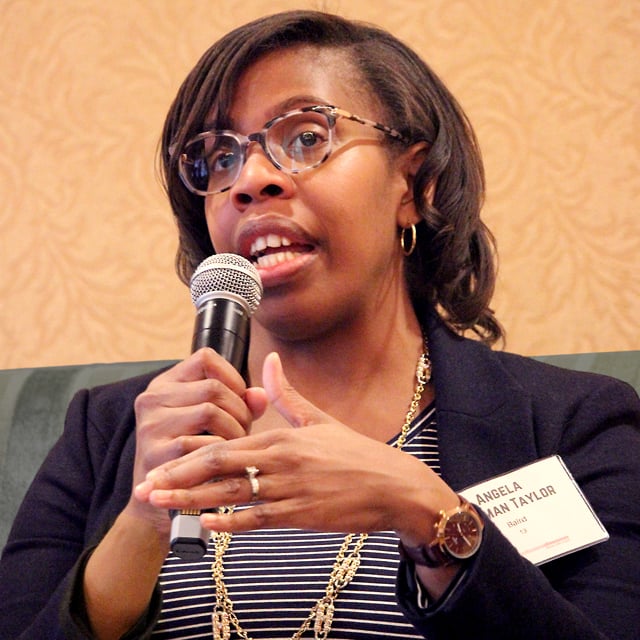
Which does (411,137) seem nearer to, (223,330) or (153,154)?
(223,330)

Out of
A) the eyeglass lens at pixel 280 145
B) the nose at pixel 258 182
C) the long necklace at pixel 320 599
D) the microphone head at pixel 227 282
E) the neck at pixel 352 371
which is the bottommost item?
the long necklace at pixel 320 599

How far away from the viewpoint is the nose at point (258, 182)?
1.26 meters

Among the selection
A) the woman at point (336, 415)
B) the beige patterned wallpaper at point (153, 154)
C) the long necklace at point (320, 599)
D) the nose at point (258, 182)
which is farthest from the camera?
the beige patterned wallpaper at point (153, 154)

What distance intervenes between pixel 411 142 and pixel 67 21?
3.12ft

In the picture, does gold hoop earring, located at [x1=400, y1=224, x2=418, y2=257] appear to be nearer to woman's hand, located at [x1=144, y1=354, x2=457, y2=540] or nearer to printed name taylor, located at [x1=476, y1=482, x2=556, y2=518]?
printed name taylor, located at [x1=476, y1=482, x2=556, y2=518]

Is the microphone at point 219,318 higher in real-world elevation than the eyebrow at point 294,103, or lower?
lower

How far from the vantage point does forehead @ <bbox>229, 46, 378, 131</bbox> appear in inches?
51.9

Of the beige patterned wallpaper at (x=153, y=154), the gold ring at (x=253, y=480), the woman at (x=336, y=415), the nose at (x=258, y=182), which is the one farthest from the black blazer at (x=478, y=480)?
the beige patterned wallpaper at (x=153, y=154)

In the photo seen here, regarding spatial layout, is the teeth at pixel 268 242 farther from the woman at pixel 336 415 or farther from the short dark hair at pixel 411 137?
the short dark hair at pixel 411 137

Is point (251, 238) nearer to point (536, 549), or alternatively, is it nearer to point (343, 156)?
point (343, 156)

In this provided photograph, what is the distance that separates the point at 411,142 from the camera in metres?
1.42

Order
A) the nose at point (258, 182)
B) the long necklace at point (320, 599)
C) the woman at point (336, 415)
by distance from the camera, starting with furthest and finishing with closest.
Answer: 1. the nose at point (258, 182)
2. the long necklace at point (320, 599)
3. the woman at point (336, 415)

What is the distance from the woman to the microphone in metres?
0.03

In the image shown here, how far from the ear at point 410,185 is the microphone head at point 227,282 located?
493 millimetres
